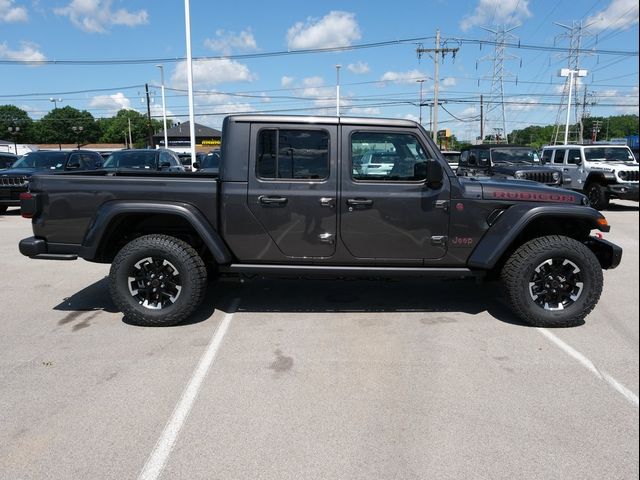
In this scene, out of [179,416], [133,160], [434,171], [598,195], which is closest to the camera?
[179,416]

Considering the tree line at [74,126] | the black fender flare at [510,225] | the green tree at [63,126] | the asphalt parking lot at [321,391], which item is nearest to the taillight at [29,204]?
the asphalt parking lot at [321,391]

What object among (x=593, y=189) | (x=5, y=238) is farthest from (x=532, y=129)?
(x=5, y=238)

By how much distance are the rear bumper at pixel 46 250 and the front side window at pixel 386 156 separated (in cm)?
279

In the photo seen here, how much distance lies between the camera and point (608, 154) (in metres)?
15.4

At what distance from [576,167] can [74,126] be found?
107147 mm

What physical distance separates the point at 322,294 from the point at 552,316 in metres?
2.43

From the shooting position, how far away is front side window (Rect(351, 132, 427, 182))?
4.56 meters

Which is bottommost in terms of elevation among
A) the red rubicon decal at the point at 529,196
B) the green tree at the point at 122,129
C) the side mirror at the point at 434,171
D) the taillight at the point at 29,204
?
the taillight at the point at 29,204

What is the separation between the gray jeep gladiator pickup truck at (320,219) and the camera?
4484mm

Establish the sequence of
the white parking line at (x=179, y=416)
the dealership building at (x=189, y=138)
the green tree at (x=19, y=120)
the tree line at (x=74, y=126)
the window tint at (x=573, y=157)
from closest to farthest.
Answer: the white parking line at (x=179, y=416), the window tint at (x=573, y=157), the dealership building at (x=189, y=138), the green tree at (x=19, y=120), the tree line at (x=74, y=126)

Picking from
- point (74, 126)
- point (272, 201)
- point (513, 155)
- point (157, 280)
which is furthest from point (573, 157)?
point (74, 126)

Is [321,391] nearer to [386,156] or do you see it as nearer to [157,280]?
[157,280]

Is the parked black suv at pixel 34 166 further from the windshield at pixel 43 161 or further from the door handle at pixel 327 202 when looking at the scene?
the door handle at pixel 327 202

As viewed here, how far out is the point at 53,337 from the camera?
4434 millimetres
